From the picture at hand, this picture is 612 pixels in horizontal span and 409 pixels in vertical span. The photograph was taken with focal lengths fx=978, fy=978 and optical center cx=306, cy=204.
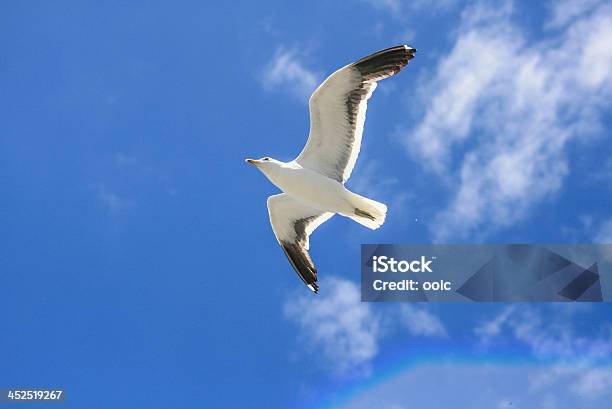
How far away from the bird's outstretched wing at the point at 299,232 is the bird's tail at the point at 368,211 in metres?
1.09

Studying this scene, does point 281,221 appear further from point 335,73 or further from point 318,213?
point 335,73

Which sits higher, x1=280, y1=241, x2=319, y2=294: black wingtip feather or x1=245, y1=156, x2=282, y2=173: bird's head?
x1=245, y1=156, x2=282, y2=173: bird's head

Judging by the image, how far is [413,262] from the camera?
13.6m

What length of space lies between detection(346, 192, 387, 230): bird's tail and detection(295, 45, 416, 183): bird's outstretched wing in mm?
397

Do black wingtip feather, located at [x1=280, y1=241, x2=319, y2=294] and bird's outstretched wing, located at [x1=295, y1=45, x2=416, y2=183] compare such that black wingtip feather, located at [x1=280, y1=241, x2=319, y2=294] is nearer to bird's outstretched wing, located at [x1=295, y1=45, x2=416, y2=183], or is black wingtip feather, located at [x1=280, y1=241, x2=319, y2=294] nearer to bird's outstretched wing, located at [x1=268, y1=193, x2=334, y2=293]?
bird's outstretched wing, located at [x1=268, y1=193, x2=334, y2=293]

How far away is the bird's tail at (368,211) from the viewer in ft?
36.3

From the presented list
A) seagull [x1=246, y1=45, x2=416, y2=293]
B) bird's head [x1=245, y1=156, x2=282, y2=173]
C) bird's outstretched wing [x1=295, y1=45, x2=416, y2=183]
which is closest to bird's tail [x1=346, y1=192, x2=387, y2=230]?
seagull [x1=246, y1=45, x2=416, y2=293]

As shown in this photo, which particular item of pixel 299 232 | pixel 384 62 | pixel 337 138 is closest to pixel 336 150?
pixel 337 138

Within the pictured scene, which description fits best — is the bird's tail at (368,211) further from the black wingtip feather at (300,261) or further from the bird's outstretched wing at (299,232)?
the black wingtip feather at (300,261)

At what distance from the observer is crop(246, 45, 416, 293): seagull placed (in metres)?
10.6

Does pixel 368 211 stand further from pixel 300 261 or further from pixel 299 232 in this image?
pixel 300 261

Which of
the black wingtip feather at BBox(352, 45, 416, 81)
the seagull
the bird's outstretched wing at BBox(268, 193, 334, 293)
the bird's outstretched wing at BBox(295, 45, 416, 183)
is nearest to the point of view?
the black wingtip feather at BBox(352, 45, 416, 81)

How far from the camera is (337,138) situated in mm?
11133

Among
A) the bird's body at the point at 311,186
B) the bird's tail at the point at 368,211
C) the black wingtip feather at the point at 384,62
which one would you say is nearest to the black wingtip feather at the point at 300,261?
the bird's body at the point at 311,186
